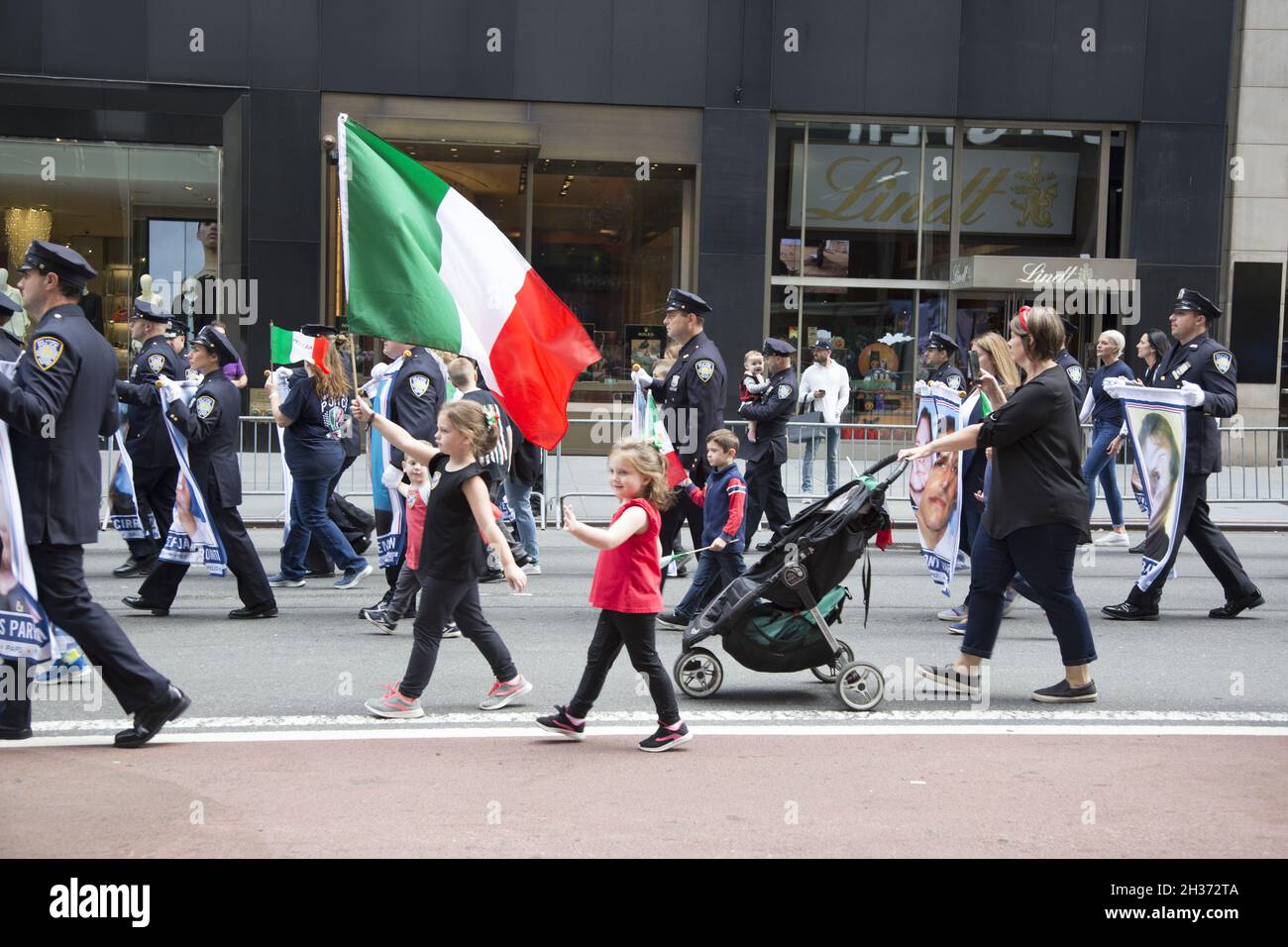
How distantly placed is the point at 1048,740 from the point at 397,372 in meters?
4.84

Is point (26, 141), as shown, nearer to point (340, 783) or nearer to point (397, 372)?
point (397, 372)

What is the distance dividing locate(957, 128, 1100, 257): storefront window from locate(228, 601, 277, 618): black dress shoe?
15.3m

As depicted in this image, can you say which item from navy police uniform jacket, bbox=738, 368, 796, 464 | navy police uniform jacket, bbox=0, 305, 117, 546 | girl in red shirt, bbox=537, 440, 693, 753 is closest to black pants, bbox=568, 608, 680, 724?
girl in red shirt, bbox=537, 440, 693, 753

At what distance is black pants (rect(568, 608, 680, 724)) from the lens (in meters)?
5.80

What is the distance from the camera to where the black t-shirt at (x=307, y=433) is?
32.4 ft

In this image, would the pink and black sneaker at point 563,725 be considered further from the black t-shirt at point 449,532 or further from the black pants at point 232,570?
the black pants at point 232,570

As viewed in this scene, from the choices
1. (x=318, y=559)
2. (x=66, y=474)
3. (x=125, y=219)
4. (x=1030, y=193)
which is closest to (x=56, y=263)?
(x=66, y=474)

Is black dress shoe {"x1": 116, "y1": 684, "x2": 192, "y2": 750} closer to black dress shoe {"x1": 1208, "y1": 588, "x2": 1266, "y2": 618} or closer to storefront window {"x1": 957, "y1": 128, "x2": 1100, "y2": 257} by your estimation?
black dress shoe {"x1": 1208, "y1": 588, "x2": 1266, "y2": 618}

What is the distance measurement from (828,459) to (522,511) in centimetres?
559

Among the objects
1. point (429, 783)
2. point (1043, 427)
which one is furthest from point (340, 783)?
point (1043, 427)

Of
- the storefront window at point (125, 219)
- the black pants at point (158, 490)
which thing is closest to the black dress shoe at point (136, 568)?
the black pants at point (158, 490)

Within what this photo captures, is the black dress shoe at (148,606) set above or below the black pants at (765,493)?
below

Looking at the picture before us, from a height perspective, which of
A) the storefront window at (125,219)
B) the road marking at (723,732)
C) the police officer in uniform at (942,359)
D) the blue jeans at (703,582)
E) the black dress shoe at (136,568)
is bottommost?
the black dress shoe at (136,568)

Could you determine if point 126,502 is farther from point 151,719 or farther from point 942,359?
point 942,359
